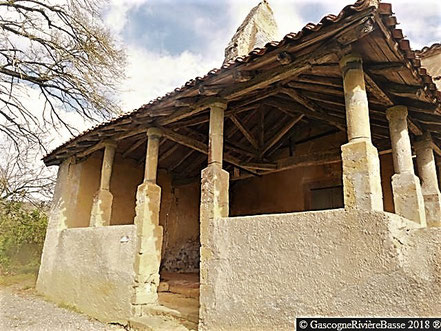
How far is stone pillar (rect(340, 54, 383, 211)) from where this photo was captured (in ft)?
9.61

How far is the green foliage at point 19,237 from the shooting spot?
1129 cm

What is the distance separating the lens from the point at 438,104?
3.85 metres

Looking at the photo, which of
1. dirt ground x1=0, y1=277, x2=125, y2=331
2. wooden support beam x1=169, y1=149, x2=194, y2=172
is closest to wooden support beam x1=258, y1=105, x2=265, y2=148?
wooden support beam x1=169, y1=149, x2=194, y2=172

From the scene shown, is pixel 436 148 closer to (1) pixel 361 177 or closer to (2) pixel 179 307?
(1) pixel 361 177

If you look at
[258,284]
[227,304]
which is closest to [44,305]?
[227,304]

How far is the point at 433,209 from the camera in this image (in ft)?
15.4

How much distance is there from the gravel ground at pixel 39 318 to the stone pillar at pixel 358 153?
3.93 meters

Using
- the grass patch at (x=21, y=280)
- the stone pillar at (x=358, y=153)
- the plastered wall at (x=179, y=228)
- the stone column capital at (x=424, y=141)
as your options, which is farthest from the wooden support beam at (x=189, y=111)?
the grass patch at (x=21, y=280)

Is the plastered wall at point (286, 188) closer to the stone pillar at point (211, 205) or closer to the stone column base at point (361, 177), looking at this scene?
the stone pillar at point (211, 205)

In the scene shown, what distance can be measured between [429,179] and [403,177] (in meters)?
1.34

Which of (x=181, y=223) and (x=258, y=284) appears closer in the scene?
(x=258, y=284)

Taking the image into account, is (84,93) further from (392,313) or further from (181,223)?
(392,313)

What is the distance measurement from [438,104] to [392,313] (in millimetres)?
2617

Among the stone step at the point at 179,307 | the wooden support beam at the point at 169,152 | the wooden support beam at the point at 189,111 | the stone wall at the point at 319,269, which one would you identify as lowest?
the stone step at the point at 179,307
